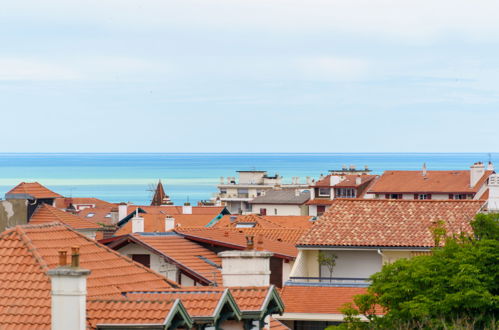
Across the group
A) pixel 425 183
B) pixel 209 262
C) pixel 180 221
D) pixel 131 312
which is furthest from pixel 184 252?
pixel 425 183

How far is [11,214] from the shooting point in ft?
112

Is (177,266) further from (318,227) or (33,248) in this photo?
(33,248)

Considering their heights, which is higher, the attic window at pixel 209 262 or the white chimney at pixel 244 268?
the white chimney at pixel 244 268

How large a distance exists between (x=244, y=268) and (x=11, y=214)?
49.6ft

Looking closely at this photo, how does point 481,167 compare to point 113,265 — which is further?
point 481,167

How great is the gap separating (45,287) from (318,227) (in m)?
24.8

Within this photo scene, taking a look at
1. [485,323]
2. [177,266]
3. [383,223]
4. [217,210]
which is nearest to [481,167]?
[217,210]

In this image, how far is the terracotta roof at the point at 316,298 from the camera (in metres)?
37.4

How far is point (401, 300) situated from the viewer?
29.0m

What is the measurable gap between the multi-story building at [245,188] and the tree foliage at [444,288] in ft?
415

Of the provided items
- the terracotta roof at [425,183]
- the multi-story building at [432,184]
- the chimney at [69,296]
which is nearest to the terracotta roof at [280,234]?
the chimney at [69,296]

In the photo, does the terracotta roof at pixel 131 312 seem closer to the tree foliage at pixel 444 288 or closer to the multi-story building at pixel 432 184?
the tree foliage at pixel 444 288

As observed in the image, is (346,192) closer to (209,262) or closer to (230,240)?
(230,240)

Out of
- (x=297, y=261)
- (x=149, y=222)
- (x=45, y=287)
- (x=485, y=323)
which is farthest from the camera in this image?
(x=149, y=222)
